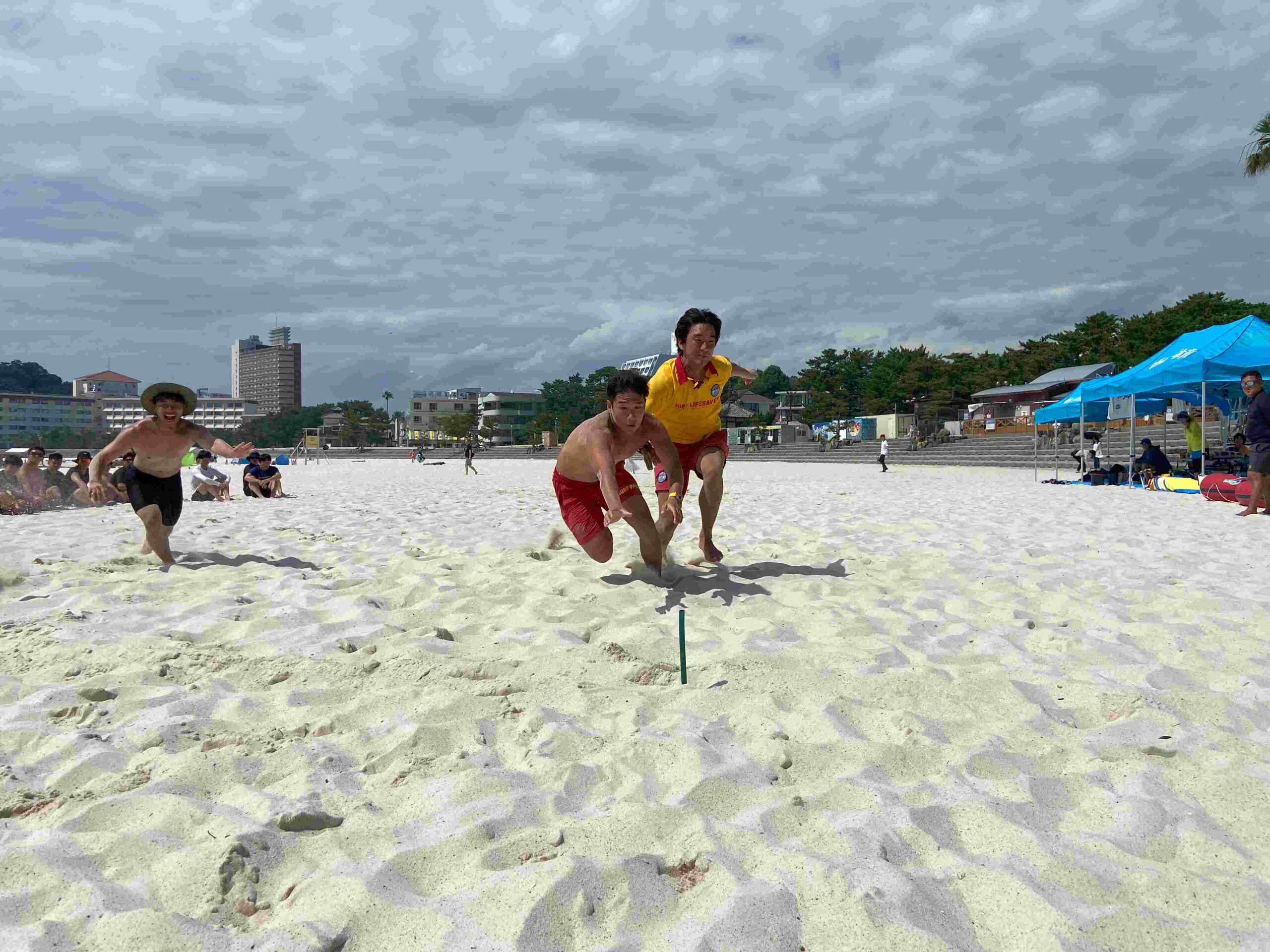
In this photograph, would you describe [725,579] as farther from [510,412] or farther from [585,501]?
[510,412]

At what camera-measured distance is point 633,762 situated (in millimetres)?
2271

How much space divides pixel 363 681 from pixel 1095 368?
51.0m

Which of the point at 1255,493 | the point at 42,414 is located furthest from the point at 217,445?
the point at 42,414

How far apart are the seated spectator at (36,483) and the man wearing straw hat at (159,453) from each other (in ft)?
16.4

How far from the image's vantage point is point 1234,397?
705 inches

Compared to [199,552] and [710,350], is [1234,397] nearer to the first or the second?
[710,350]

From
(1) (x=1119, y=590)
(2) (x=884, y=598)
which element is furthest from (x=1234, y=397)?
(2) (x=884, y=598)

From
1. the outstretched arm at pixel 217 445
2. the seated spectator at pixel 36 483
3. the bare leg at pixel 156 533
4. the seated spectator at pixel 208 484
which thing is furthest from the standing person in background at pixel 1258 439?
the seated spectator at pixel 36 483

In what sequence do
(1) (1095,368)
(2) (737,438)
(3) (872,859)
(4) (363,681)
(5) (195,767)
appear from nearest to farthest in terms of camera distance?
1. (3) (872,859)
2. (5) (195,767)
3. (4) (363,681)
4. (1) (1095,368)
5. (2) (737,438)

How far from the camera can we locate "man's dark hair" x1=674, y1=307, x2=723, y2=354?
4.79 metres

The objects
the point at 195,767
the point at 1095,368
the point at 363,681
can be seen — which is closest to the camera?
the point at 195,767

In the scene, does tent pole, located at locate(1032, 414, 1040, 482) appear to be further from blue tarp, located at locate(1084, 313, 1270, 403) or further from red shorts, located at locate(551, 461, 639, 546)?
red shorts, located at locate(551, 461, 639, 546)

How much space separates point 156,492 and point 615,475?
3.62 metres

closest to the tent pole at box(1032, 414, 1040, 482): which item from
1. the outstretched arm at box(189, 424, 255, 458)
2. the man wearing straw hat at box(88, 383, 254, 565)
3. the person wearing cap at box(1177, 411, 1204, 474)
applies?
the person wearing cap at box(1177, 411, 1204, 474)
